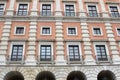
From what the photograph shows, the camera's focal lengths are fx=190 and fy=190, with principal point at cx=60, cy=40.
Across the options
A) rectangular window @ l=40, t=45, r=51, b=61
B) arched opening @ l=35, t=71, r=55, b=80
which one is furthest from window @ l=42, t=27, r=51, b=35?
arched opening @ l=35, t=71, r=55, b=80

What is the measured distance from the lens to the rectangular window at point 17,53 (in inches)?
862

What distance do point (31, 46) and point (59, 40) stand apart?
3469 mm

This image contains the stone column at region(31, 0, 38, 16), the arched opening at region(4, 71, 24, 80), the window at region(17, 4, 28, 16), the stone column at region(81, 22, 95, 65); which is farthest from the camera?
the window at region(17, 4, 28, 16)

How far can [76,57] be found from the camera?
73.6ft

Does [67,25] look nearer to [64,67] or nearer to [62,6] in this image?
[62,6]

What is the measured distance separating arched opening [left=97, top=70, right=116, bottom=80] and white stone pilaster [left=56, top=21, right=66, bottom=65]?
4.57 m

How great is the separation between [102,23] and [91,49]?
4552mm

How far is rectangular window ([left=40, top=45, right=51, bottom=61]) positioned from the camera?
2215 centimetres

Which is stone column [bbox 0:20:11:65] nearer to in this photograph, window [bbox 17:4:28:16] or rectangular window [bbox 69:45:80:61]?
window [bbox 17:4:28:16]

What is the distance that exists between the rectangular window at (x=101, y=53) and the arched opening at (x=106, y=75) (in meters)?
1.55

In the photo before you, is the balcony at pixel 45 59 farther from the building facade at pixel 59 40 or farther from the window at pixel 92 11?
the window at pixel 92 11

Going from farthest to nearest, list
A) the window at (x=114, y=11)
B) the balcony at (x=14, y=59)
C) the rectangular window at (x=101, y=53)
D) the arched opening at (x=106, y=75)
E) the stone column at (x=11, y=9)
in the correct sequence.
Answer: the window at (x=114, y=11)
the stone column at (x=11, y=9)
the rectangular window at (x=101, y=53)
the arched opening at (x=106, y=75)
the balcony at (x=14, y=59)

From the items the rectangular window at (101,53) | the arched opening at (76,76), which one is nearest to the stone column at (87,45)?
the rectangular window at (101,53)

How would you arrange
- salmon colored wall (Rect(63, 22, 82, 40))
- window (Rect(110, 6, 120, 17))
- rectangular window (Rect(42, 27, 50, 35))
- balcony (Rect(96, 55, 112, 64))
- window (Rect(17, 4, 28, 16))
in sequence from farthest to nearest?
1. window (Rect(110, 6, 120, 17))
2. window (Rect(17, 4, 28, 16))
3. rectangular window (Rect(42, 27, 50, 35))
4. salmon colored wall (Rect(63, 22, 82, 40))
5. balcony (Rect(96, 55, 112, 64))
